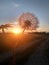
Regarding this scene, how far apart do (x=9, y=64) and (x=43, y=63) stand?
381cm

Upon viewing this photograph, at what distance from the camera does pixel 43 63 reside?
25859 mm

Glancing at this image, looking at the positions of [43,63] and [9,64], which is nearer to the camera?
[9,64]

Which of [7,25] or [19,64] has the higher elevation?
[7,25]

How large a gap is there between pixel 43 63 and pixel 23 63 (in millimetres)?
2095

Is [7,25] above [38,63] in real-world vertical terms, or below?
above

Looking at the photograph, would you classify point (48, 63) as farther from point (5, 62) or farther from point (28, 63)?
point (5, 62)

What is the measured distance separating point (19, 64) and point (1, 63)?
1834 mm

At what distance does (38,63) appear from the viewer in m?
25.7

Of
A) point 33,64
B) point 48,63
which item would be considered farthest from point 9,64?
point 48,63

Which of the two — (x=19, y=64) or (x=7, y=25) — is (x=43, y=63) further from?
(x=7, y=25)

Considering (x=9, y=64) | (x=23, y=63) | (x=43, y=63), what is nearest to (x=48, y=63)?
(x=43, y=63)

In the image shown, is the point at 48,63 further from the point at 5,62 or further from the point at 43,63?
the point at 5,62

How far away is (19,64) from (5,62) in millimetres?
1418

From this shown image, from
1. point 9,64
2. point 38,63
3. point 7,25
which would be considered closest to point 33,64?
point 38,63
